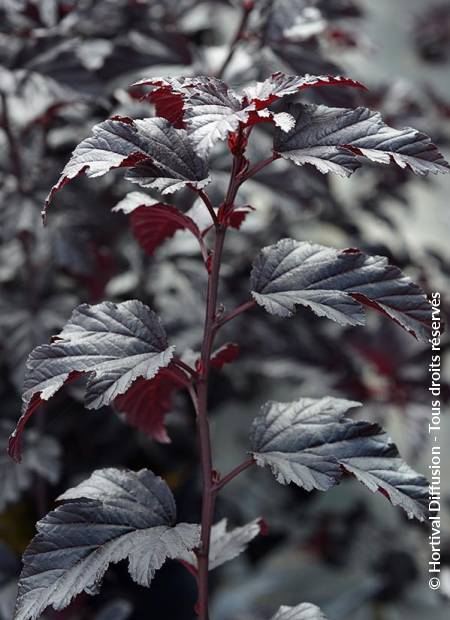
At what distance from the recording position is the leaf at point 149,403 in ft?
2.89

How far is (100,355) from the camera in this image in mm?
741

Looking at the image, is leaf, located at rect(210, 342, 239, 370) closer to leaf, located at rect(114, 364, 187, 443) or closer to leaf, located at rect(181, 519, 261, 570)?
leaf, located at rect(114, 364, 187, 443)

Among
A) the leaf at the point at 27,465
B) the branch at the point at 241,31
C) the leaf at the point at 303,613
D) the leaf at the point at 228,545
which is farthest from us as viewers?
the branch at the point at 241,31

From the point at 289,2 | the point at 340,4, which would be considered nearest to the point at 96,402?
the point at 289,2

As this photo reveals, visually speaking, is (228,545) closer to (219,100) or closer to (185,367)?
(185,367)

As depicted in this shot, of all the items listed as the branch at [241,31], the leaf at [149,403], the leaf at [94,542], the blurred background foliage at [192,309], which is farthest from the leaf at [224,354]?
the branch at [241,31]

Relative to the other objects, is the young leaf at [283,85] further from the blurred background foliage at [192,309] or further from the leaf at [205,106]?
the blurred background foliage at [192,309]

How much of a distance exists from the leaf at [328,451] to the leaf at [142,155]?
0.27 metres

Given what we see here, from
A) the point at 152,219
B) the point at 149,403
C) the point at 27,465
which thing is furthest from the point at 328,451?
the point at 27,465

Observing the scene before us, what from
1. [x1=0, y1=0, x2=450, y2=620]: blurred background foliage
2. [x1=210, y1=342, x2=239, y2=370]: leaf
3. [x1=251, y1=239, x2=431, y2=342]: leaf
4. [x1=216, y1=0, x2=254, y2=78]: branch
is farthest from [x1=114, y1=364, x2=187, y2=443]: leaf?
[x1=216, y1=0, x2=254, y2=78]: branch

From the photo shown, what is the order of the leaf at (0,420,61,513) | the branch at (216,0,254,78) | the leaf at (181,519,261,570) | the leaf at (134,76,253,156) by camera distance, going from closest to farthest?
1. the leaf at (134,76,253,156)
2. the leaf at (181,519,261,570)
3. the leaf at (0,420,61,513)
4. the branch at (216,0,254,78)

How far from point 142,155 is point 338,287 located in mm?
223

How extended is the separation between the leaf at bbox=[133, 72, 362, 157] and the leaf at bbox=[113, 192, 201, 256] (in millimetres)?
112

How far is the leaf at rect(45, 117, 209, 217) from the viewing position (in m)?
0.69
